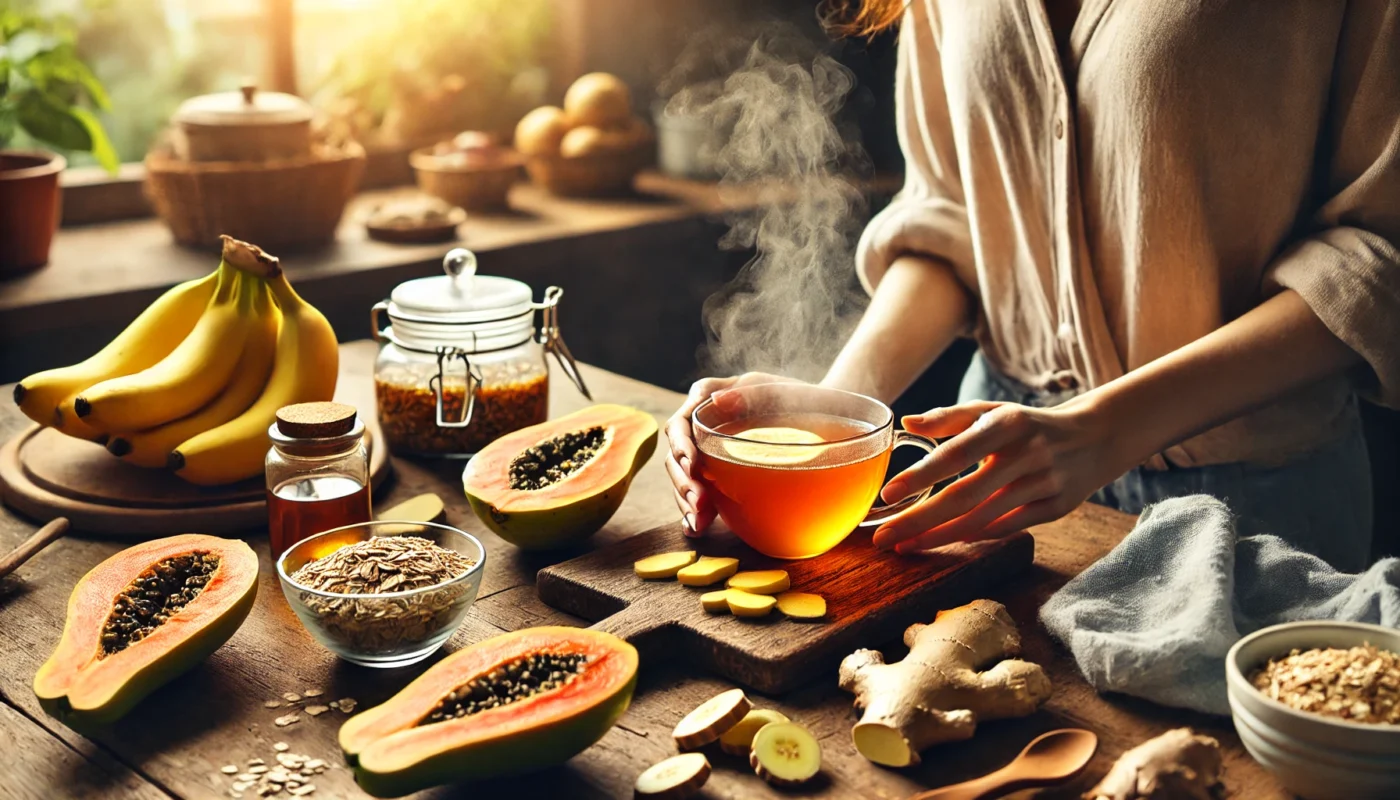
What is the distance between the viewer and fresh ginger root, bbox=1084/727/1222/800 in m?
0.81

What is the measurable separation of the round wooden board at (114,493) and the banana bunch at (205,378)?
3 cm

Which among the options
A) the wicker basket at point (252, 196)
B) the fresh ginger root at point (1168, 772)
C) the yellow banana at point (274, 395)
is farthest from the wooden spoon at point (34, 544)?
the wicker basket at point (252, 196)

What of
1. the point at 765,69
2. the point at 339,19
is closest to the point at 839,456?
the point at 765,69

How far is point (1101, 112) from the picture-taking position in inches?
57.7

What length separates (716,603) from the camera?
1080 mm

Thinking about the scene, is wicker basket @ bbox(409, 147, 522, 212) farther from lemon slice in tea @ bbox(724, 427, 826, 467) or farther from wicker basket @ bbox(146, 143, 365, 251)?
lemon slice in tea @ bbox(724, 427, 826, 467)

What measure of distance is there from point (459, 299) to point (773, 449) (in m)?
0.54

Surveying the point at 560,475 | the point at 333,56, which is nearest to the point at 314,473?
the point at 560,475

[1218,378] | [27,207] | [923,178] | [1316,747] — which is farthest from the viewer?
[27,207]

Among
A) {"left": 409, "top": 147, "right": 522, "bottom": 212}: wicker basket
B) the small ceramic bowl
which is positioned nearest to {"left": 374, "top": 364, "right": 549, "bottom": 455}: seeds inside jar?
the small ceramic bowl

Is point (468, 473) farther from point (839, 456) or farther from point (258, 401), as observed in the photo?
point (839, 456)

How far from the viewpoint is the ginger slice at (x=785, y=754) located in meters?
0.86

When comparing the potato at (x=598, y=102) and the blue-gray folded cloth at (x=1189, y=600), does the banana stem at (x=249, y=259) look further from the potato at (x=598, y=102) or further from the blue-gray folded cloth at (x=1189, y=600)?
the potato at (x=598, y=102)

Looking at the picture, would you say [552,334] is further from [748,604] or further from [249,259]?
[748,604]
